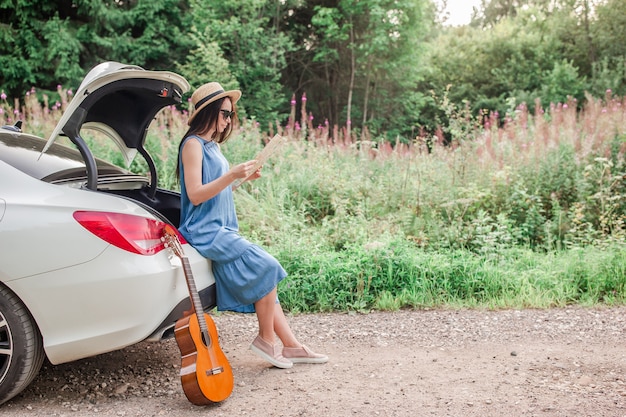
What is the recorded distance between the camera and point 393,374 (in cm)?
405

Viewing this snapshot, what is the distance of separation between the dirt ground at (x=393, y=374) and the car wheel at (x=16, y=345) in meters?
0.20

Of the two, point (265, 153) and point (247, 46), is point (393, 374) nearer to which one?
point (265, 153)

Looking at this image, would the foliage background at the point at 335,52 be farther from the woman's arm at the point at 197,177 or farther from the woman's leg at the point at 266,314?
the woman's arm at the point at 197,177

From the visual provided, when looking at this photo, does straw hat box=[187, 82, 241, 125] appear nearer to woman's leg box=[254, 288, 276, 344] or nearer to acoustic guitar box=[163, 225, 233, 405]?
acoustic guitar box=[163, 225, 233, 405]

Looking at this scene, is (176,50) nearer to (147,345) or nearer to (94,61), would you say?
(94,61)

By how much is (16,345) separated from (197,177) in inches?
53.3

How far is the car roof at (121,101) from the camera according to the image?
3457 mm

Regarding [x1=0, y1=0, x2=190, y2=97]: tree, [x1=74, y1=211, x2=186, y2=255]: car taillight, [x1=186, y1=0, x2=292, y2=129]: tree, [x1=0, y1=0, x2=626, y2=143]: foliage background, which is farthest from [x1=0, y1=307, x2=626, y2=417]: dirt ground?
[x1=0, y1=0, x2=190, y2=97]: tree

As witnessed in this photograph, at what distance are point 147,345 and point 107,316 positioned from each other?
1.36 metres

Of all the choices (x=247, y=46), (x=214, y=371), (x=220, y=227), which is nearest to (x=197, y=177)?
(x=220, y=227)

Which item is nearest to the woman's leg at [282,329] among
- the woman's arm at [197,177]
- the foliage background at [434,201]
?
the woman's arm at [197,177]

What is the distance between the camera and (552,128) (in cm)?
850

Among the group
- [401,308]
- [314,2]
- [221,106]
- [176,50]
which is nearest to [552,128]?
[401,308]

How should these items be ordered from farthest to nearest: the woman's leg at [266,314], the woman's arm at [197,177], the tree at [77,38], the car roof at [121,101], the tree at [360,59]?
the tree at [360,59]
the tree at [77,38]
the woman's leg at [266,314]
the woman's arm at [197,177]
the car roof at [121,101]
